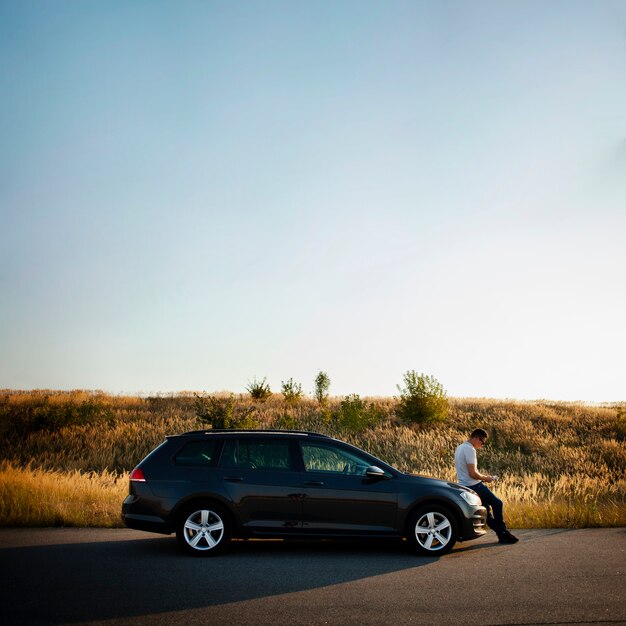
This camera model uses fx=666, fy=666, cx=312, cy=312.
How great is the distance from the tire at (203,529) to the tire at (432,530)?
2.59 m

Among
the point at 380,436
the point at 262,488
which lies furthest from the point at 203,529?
the point at 380,436

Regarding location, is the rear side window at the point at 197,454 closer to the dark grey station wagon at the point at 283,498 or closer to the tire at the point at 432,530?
the dark grey station wagon at the point at 283,498

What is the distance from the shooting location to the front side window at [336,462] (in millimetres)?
9477

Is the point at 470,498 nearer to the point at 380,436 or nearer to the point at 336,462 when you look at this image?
the point at 336,462

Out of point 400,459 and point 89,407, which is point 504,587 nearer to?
point 400,459

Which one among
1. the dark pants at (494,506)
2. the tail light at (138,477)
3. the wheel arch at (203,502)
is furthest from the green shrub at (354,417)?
the tail light at (138,477)

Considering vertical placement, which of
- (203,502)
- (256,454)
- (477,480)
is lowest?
(203,502)

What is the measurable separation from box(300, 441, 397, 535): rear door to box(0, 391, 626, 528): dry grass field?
21.8 feet

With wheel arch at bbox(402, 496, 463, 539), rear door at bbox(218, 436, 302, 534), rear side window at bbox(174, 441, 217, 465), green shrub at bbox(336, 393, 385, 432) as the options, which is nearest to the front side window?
rear door at bbox(218, 436, 302, 534)

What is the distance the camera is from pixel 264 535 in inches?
367

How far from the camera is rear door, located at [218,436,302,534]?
9281 mm

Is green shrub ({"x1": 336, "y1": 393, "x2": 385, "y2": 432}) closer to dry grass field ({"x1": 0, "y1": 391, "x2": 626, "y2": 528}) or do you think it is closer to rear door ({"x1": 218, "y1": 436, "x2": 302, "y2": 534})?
dry grass field ({"x1": 0, "y1": 391, "x2": 626, "y2": 528})

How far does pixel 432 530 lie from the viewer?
9.44 meters

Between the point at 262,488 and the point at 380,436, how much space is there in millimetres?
23051
